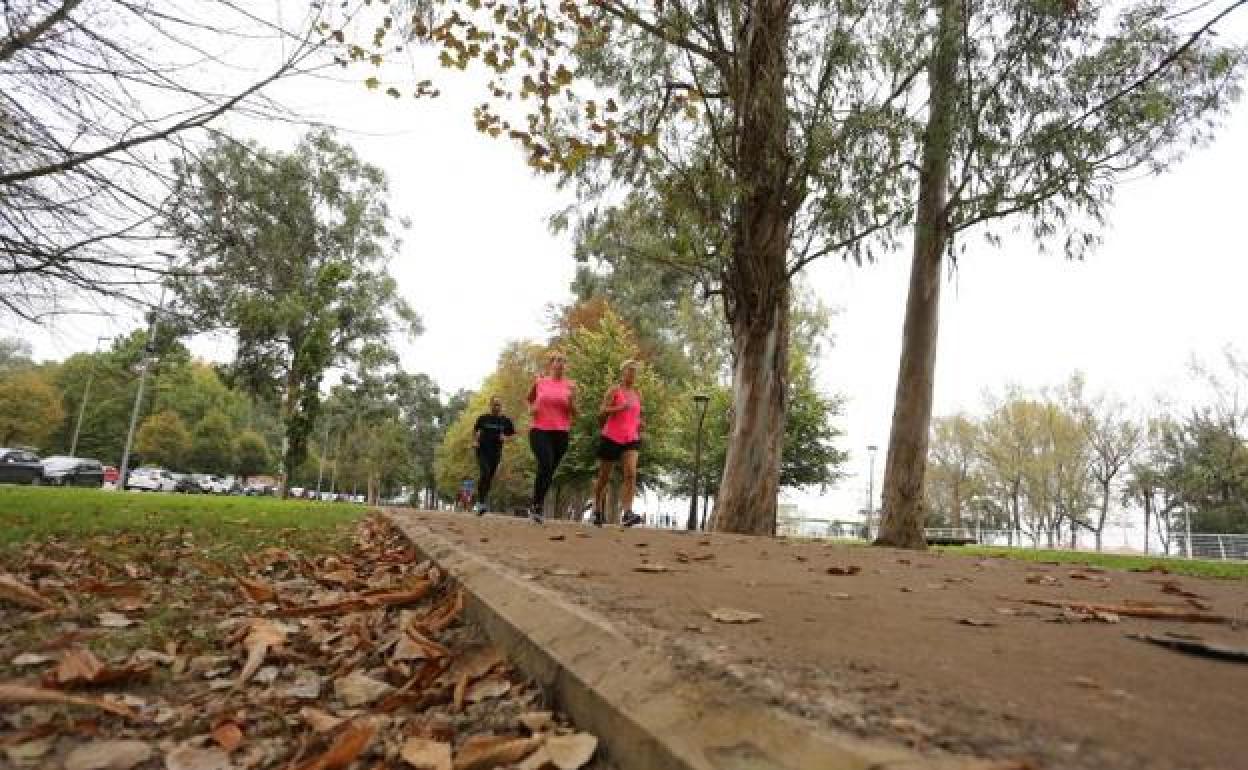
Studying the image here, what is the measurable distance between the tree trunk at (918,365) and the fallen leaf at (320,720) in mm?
9429

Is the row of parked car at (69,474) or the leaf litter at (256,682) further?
the row of parked car at (69,474)

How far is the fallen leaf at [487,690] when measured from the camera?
201 centimetres

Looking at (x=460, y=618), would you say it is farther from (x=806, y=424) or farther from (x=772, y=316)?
(x=806, y=424)

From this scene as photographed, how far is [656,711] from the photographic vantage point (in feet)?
4.57

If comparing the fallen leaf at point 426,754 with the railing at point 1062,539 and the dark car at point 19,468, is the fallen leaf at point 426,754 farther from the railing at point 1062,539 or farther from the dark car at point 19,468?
the dark car at point 19,468

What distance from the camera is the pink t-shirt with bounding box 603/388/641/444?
8.78 meters

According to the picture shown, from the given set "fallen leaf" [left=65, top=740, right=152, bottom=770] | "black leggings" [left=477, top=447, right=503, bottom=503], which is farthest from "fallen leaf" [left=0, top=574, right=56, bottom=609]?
"black leggings" [left=477, top=447, right=503, bottom=503]

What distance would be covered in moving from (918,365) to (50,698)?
10.3 m

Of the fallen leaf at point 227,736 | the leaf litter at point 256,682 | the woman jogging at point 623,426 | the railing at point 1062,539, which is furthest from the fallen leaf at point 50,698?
the railing at point 1062,539

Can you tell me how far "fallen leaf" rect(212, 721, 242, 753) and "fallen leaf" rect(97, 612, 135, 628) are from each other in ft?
4.45

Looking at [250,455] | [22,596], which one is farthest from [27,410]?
[22,596]

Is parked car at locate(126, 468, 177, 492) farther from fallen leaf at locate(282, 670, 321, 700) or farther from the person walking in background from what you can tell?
fallen leaf at locate(282, 670, 321, 700)

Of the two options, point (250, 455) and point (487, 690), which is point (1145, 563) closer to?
point (487, 690)

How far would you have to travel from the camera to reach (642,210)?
12.2 metres
